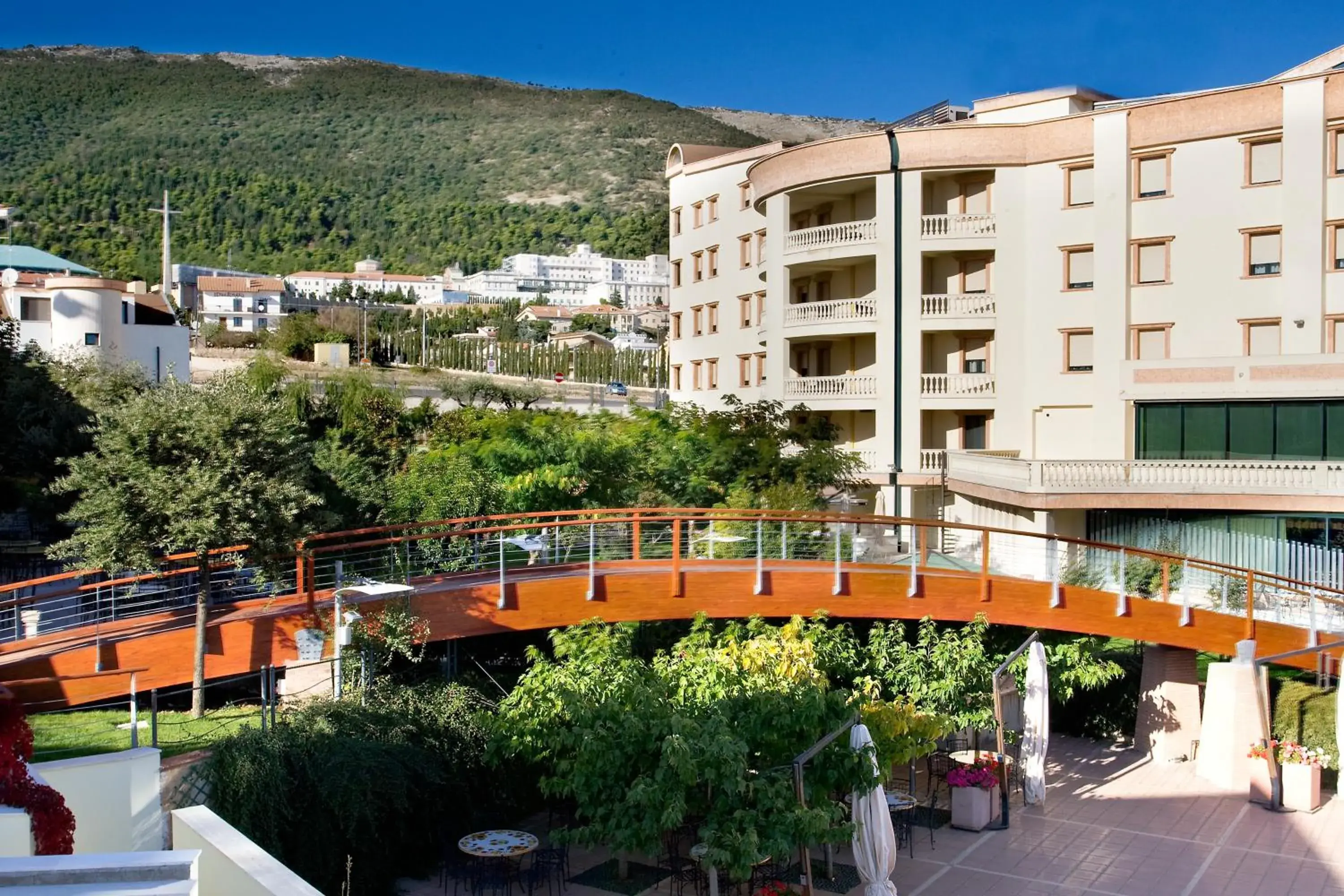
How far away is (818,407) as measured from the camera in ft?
112

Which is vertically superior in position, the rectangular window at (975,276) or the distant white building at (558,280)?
the distant white building at (558,280)

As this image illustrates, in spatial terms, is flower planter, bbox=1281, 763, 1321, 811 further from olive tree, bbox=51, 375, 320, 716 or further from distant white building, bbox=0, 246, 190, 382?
distant white building, bbox=0, 246, 190, 382

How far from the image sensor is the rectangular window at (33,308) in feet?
159

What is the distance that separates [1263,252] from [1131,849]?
18149 mm

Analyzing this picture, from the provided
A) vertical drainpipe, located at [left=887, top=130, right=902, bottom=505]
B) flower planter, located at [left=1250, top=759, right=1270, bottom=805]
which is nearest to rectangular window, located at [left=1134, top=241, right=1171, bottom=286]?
vertical drainpipe, located at [left=887, top=130, right=902, bottom=505]

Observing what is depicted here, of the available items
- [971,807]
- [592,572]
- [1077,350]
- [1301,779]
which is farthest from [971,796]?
[1077,350]

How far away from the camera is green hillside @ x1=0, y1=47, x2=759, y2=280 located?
15162 centimetres

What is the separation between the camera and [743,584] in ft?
60.7

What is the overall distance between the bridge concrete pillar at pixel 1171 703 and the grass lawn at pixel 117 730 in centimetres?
1373

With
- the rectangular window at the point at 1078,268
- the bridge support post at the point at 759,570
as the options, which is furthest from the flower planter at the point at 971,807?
the rectangular window at the point at 1078,268

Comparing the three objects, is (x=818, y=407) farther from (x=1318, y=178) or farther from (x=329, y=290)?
(x=329, y=290)

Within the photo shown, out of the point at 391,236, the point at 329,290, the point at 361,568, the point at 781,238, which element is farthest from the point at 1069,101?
the point at 391,236

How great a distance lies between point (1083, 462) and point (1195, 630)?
8.60 m

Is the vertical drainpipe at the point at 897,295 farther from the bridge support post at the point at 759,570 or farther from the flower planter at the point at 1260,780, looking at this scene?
the flower planter at the point at 1260,780
